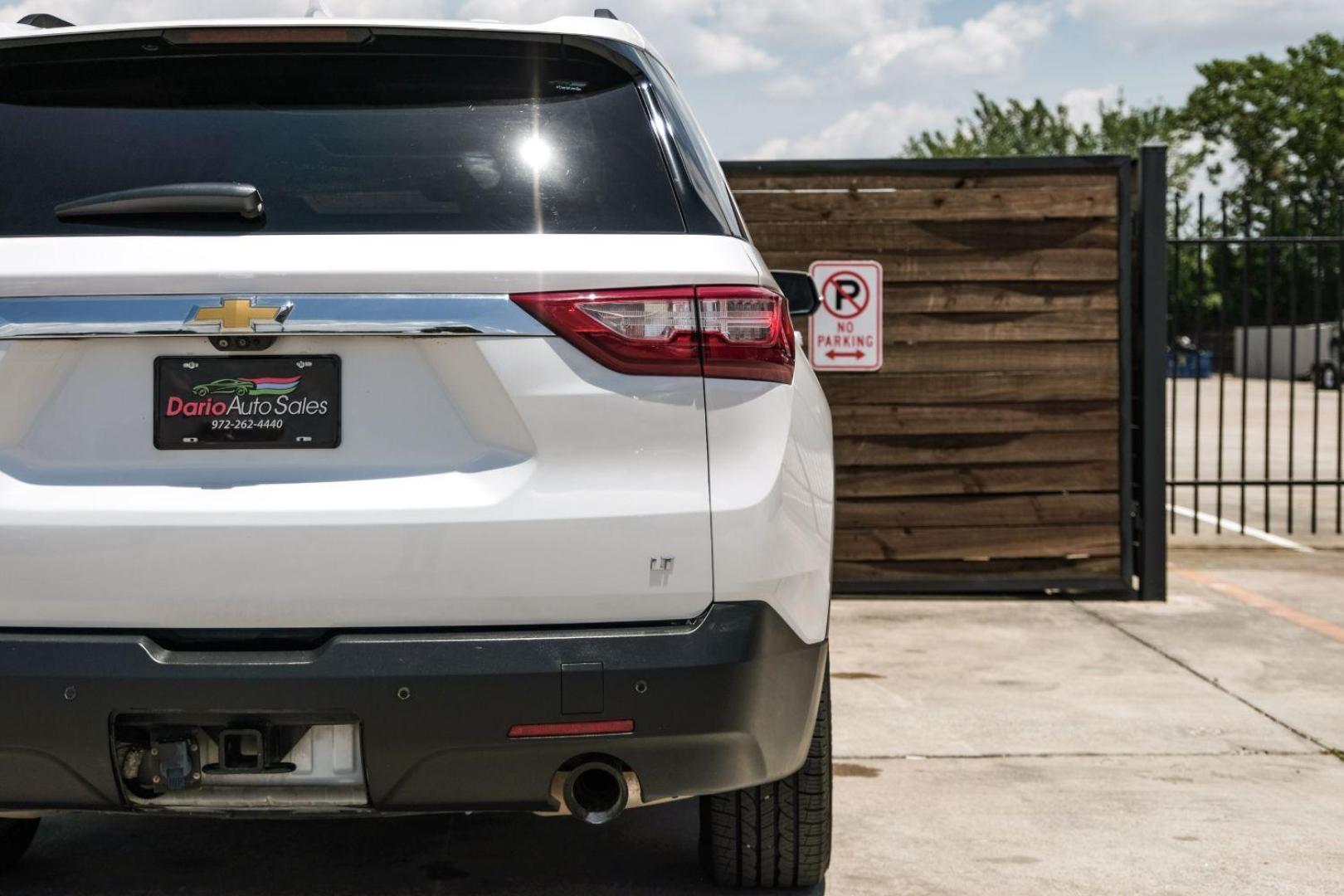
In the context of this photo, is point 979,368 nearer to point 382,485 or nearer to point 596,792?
point 596,792

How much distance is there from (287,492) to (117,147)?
73 centimetres

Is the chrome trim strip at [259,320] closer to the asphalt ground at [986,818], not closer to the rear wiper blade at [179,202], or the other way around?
the rear wiper blade at [179,202]

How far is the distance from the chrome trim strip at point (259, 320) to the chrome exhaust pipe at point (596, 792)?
0.76 m

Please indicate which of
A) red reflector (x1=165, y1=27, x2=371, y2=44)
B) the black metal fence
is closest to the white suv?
red reflector (x1=165, y1=27, x2=371, y2=44)

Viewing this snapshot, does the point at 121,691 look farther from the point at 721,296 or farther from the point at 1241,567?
the point at 1241,567

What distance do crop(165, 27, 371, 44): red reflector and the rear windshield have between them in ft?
0.04

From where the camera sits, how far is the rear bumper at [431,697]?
2.60 metres

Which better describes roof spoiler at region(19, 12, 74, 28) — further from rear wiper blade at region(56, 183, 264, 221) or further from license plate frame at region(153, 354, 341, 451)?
license plate frame at region(153, 354, 341, 451)

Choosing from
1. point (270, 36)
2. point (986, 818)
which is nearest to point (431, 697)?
point (270, 36)

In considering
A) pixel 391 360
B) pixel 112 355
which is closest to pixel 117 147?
pixel 112 355

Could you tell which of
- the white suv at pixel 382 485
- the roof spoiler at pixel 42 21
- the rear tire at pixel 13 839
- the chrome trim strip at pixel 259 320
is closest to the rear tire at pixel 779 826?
the white suv at pixel 382 485

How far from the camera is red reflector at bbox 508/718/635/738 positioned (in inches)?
105

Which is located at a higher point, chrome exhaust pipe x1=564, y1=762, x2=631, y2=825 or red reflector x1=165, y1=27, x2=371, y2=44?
red reflector x1=165, y1=27, x2=371, y2=44

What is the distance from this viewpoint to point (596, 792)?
2.86m
